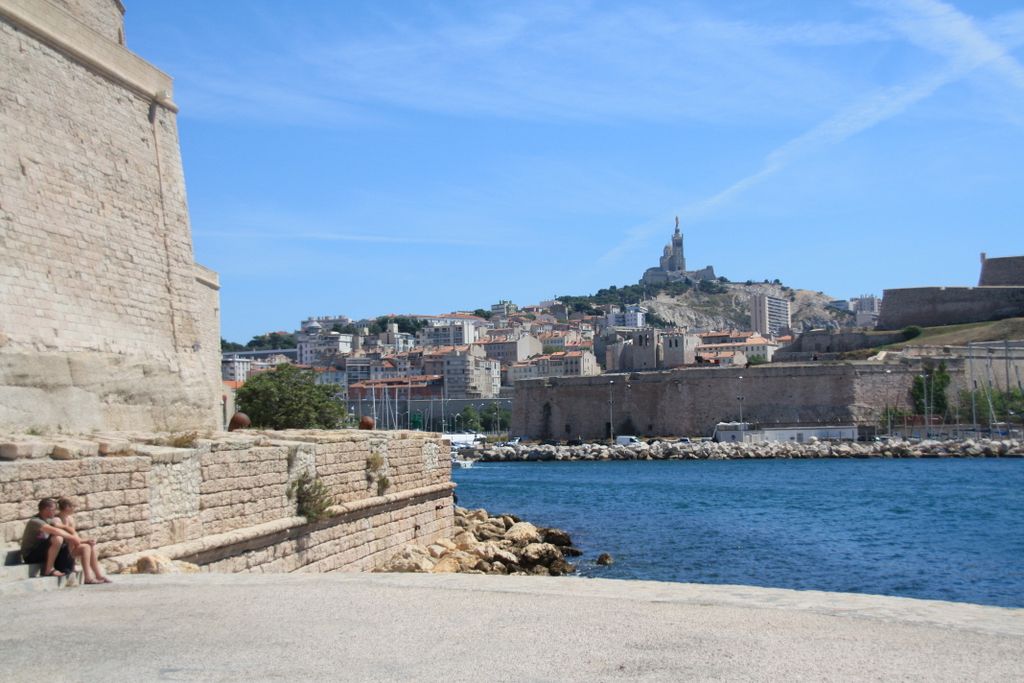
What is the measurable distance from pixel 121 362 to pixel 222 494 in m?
2.41

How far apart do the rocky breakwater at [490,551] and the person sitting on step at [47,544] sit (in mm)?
3765

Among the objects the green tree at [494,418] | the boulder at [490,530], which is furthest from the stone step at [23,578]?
the green tree at [494,418]

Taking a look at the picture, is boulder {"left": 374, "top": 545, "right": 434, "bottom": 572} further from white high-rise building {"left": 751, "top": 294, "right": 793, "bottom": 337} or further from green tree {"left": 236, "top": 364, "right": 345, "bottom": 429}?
white high-rise building {"left": 751, "top": 294, "right": 793, "bottom": 337}

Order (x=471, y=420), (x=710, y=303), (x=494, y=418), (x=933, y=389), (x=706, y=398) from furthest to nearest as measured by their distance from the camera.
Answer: (x=710, y=303) → (x=494, y=418) → (x=471, y=420) → (x=706, y=398) → (x=933, y=389)

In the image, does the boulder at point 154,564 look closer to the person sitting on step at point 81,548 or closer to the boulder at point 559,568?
the person sitting on step at point 81,548

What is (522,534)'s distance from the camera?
567 inches

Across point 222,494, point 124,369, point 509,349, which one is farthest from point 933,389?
point 509,349

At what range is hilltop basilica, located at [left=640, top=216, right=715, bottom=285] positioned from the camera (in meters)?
186

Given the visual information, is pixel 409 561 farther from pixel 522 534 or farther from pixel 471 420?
pixel 471 420

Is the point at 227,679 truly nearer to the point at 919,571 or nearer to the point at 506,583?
the point at 506,583

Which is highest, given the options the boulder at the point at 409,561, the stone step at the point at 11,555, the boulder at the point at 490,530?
the stone step at the point at 11,555

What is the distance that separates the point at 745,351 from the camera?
91.6 m

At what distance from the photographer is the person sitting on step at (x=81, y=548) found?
5755 millimetres

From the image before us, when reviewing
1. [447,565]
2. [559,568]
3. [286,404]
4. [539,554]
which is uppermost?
[286,404]
